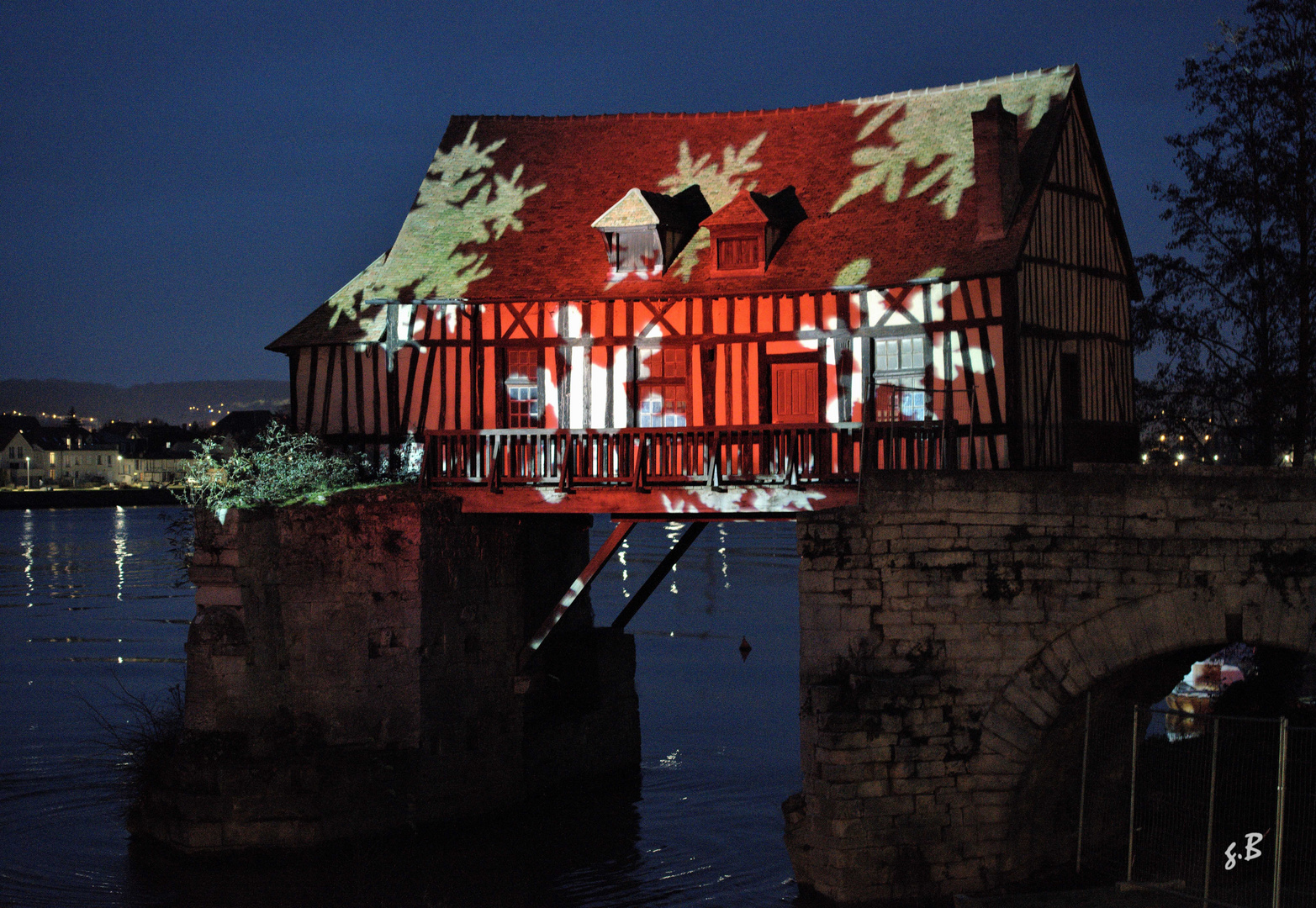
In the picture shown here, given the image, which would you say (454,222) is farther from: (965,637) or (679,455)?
(965,637)

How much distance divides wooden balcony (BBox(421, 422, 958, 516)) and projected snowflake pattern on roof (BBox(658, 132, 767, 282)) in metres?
3.73

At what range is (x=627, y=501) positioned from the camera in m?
14.5

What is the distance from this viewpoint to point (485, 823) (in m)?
15.0

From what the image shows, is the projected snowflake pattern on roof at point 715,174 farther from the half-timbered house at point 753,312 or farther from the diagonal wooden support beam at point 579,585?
the diagonal wooden support beam at point 579,585

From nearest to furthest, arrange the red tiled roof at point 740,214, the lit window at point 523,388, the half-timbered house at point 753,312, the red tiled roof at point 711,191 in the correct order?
the half-timbered house at point 753,312 < the red tiled roof at point 711,191 < the red tiled roof at point 740,214 < the lit window at point 523,388

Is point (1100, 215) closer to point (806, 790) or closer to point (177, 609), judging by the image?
point (806, 790)

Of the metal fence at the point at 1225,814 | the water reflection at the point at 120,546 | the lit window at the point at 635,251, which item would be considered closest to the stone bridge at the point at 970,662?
the metal fence at the point at 1225,814

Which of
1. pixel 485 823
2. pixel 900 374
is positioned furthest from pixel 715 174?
pixel 485 823

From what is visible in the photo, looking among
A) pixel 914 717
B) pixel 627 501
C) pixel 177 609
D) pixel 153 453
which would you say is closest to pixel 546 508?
pixel 627 501

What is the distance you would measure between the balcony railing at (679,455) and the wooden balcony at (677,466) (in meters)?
0.01

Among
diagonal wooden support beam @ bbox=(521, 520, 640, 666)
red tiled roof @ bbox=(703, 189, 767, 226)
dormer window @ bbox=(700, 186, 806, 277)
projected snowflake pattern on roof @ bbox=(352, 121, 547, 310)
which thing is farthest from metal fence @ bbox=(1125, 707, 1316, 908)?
projected snowflake pattern on roof @ bbox=(352, 121, 547, 310)

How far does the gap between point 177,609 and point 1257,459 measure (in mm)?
33443

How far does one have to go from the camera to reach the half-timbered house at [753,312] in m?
15.0

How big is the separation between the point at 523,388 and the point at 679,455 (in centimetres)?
303
